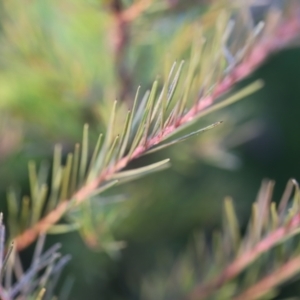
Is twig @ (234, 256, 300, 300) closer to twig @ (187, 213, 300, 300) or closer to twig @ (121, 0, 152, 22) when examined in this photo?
twig @ (187, 213, 300, 300)

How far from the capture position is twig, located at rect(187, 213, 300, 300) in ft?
0.70

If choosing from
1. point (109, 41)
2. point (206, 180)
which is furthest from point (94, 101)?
point (206, 180)

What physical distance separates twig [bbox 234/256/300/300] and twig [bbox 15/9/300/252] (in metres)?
0.02

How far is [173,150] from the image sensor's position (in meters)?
0.38

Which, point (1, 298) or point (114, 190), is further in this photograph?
point (114, 190)

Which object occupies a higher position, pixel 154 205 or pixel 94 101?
pixel 94 101

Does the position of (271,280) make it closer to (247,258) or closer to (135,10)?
(247,258)

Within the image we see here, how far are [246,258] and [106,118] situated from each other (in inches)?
4.8

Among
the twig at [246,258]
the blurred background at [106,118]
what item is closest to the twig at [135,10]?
the blurred background at [106,118]

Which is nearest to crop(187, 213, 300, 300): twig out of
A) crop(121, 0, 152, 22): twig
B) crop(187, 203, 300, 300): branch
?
crop(187, 203, 300, 300): branch

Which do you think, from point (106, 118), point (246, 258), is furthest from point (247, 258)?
point (106, 118)

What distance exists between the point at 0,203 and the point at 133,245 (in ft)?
0.34

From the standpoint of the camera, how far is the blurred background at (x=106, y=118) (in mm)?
324

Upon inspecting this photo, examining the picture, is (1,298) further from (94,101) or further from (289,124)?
(289,124)
